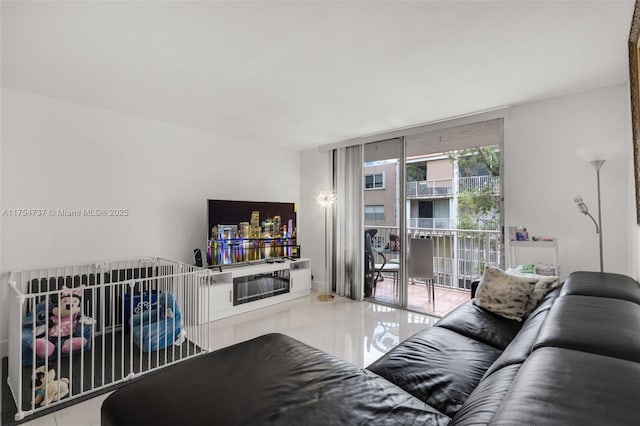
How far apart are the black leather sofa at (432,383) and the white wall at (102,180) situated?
2628 mm

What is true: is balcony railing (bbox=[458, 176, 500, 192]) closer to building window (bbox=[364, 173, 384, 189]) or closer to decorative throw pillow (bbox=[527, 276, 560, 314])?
building window (bbox=[364, 173, 384, 189])

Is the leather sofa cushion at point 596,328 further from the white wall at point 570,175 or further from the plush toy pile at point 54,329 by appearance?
the plush toy pile at point 54,329

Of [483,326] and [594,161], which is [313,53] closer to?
[483,326]

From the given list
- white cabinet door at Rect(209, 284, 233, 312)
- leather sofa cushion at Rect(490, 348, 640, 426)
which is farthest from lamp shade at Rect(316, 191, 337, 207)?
leather sofa cushion at Rect(490, 348, 640, 426)

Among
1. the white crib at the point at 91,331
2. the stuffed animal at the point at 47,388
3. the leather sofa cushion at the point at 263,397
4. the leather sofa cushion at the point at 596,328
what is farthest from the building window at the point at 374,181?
the stuffed animal at the point at 47,388

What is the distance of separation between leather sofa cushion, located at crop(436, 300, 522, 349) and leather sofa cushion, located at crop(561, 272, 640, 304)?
1.48 ft

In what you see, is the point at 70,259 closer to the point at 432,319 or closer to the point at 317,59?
the point at 317,59

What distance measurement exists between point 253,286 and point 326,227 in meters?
1.42

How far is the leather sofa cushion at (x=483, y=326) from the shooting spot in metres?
1.96

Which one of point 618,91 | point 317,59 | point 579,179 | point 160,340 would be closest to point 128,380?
point 160,340

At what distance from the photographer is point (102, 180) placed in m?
3.28

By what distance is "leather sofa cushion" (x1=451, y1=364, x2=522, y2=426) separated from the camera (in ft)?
2.64

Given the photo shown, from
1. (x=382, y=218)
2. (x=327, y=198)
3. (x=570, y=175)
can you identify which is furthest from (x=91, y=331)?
(x=570, y=175)

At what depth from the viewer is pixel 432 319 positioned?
3.71 m
